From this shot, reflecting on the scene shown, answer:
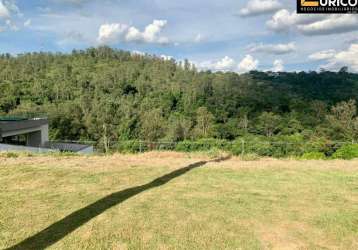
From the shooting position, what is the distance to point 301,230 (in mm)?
4617

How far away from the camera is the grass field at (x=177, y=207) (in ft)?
14.2

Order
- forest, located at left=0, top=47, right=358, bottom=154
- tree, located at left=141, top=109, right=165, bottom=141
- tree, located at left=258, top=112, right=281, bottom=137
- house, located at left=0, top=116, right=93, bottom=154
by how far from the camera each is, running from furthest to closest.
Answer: tree, located at left=258, top=112, right=281, bottom=137
tree, located at left=141, top=109, right=165, bottom=141
forest, located at left=0, top=47, right=358, bottom=154
house, located at left=0, top=116, right=93, bottom=154

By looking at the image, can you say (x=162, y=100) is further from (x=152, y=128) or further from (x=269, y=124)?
(x=269, y=124)

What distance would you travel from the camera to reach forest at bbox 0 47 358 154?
5691 centimetres

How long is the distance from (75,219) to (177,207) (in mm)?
1705

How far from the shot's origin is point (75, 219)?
5.03 m

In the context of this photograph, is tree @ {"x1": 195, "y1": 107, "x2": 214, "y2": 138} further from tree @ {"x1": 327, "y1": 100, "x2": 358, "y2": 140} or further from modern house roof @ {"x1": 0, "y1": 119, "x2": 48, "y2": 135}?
modern house roof @ {"x1": 0, "y1": 119, "x2": 48, "y2": 135}

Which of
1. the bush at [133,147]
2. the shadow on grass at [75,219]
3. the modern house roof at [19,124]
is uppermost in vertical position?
the modern house roof at [19,124]

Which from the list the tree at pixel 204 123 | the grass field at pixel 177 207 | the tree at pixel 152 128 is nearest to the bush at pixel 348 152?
the grass field at pixel 177 207

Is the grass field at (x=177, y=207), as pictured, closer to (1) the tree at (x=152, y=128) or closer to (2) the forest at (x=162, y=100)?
(2) the forest at (x=162, y=100)

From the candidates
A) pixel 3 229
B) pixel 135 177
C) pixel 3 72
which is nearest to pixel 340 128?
pixel 135 177

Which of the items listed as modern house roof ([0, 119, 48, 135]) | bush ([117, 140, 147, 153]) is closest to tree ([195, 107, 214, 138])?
bush ([117, 140, 147, 153])

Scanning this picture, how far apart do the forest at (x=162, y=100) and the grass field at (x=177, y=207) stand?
93.4 ft

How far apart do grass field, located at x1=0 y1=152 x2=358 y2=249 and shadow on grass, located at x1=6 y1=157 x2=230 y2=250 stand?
0.05 ft
